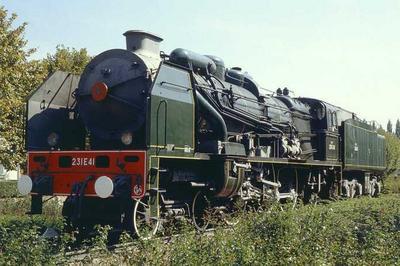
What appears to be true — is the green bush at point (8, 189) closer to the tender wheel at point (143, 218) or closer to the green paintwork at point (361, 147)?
the green paintwork at point (361, 147)

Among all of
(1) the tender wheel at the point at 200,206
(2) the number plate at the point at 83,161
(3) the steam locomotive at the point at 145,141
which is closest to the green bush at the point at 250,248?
(3) the steam locomotive at the point at 145,141

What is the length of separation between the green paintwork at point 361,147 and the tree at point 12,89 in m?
11.8

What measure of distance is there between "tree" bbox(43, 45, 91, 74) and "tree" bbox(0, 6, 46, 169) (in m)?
8.87

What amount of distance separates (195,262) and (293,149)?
384 inches

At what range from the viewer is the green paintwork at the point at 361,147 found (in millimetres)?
19000

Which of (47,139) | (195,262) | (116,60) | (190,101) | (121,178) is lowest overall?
Result: (195,262)

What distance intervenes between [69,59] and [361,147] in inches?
705

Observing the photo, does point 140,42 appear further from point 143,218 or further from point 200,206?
point 200,206

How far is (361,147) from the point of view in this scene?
2106 centimetres

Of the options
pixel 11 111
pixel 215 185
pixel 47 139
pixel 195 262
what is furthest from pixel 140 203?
pixel 11 111

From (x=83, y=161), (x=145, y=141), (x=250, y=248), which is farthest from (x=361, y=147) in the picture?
(x=250, y=248)

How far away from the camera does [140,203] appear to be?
912 cm

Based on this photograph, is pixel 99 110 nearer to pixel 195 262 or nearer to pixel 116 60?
pixel 116 60

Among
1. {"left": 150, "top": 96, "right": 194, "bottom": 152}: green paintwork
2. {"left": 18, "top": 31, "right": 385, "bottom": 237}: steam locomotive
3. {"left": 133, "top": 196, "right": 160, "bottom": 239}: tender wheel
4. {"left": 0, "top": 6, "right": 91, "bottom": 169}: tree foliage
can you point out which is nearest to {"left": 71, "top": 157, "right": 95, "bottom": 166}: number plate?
{"left": 18, "top": 31, "right": 385, "bottom": 237}: steam locomotive
